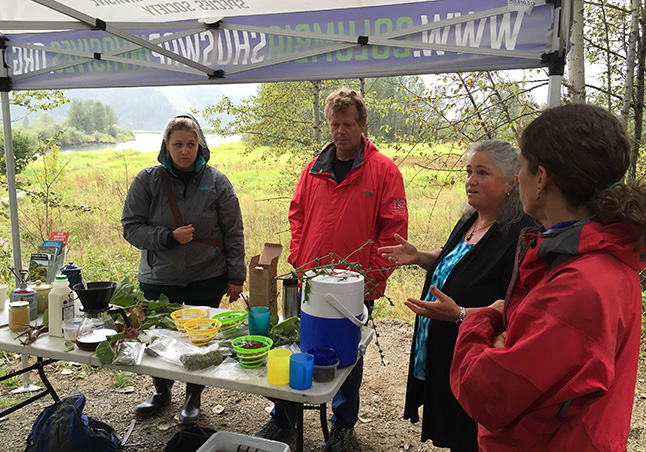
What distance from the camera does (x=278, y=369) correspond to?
1610 mm

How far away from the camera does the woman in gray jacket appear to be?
2664mm

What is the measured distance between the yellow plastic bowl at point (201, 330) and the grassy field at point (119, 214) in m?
3.27

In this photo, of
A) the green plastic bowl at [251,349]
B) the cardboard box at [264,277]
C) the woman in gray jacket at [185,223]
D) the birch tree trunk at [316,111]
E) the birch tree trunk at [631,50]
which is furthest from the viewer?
the birch tree trunk at [316,111]

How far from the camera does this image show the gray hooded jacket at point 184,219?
2.68 meters

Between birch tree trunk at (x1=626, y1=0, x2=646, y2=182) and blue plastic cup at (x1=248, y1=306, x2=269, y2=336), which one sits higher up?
birch tree trunk at (x1=626, y1=0, x2=646, y2=182)

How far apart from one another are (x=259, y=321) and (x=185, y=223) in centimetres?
100

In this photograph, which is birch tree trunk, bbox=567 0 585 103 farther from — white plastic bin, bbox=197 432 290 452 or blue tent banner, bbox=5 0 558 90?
white plastic bin, bbox=197 432 290 452

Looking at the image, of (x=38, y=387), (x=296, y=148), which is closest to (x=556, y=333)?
(x=38, y=387)

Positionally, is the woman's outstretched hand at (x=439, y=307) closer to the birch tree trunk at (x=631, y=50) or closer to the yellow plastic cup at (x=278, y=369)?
the yellow plastic cup at (x=278, y=369)

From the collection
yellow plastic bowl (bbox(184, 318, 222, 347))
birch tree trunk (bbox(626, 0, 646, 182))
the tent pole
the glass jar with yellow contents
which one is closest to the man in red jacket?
yellow plastic bowl (bbox(184, 318, 222, 347))

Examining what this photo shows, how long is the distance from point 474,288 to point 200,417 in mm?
2074

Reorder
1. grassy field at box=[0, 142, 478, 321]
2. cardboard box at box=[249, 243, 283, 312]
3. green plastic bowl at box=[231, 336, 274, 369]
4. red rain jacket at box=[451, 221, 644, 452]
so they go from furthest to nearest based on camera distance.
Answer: grassy field at box=[0, 142, 478, 321]
cardboard box at box=[249, 243, 283, 312]
green plastic bowl at box=[231, 336, 274, 369]
red rain jacket at box=[451, 221, 644, 452]

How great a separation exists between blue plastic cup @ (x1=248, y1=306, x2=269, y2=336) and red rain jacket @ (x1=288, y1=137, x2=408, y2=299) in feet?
2.02

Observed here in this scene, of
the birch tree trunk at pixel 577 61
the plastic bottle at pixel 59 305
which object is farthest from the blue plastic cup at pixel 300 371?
the birch tree trunk at pixel 577 61
